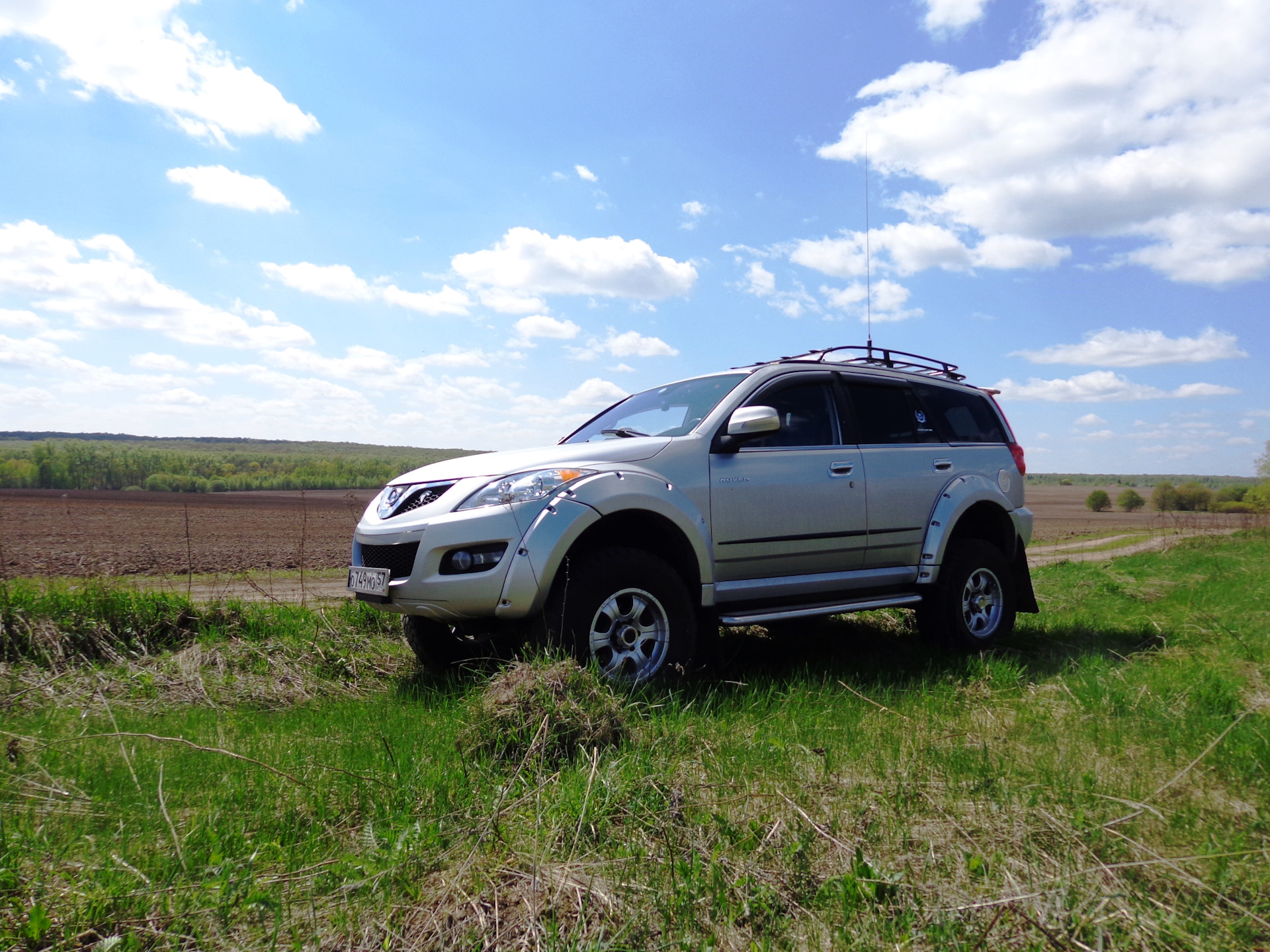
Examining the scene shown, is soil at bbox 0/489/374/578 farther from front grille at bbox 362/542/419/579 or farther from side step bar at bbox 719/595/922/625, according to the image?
side step bar at bbox 719/595/922/625

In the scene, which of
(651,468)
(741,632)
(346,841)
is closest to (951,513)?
(741,632)

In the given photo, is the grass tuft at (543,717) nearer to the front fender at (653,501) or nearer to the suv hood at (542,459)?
the front fender at (653,501)

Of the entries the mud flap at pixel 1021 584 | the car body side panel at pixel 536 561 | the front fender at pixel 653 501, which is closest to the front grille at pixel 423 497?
the car body side panel at pixel 536 561

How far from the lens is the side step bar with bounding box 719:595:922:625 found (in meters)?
4.76

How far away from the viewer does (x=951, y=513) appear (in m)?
6.00

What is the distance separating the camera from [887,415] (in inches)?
236

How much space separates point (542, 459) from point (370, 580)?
1.15 metres

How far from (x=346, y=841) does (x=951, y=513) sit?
4.79m

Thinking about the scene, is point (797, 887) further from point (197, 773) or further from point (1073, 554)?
point (1073, 554)

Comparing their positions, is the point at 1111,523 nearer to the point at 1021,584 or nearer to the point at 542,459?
the point at 1021,584

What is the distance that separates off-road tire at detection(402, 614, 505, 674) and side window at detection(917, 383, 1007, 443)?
3.82 meters

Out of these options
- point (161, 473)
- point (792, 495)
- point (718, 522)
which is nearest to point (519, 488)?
point (718, 522)

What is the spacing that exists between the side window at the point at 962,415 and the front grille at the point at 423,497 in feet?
12.4

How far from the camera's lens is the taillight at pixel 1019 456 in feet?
22.0
